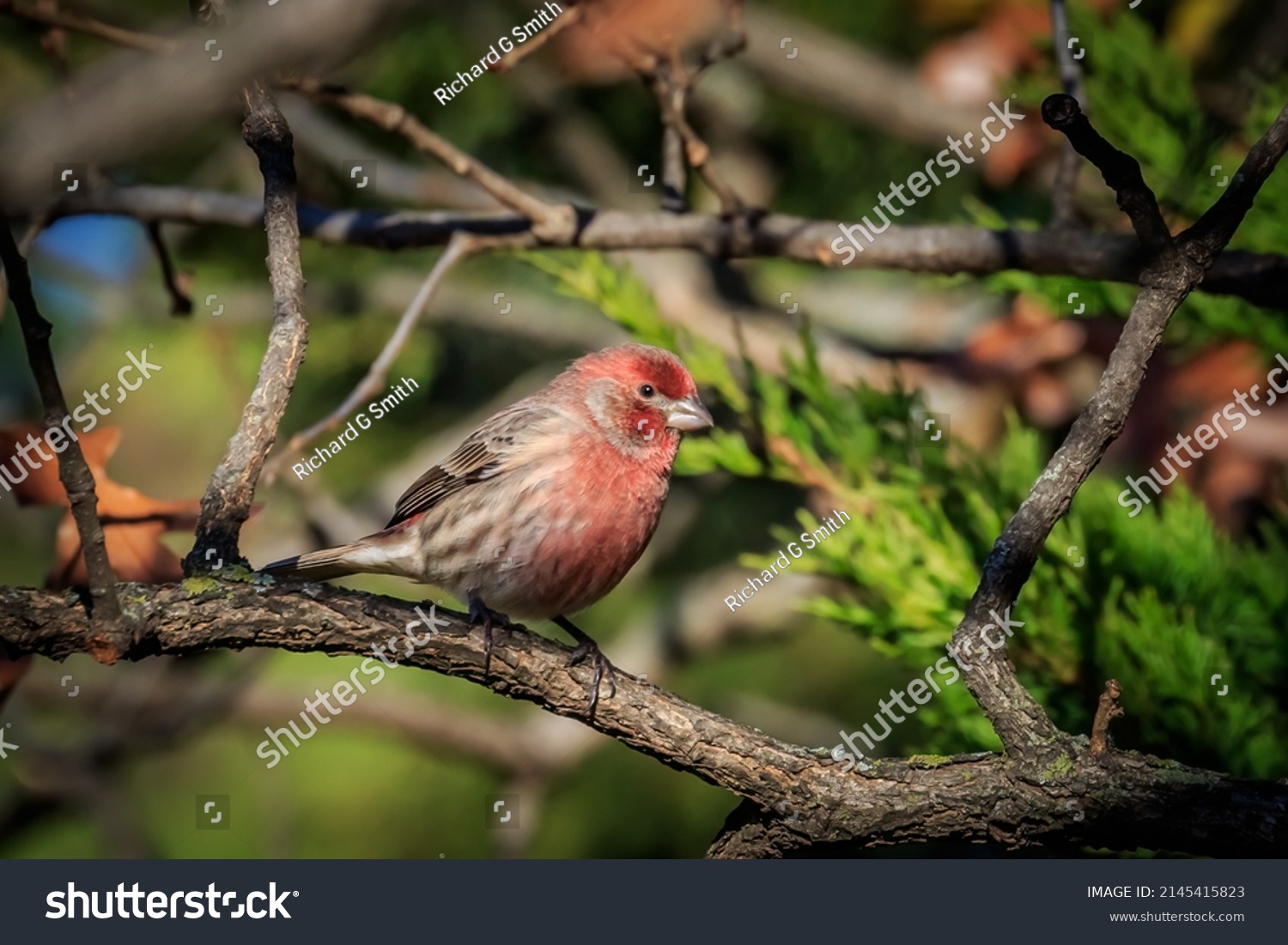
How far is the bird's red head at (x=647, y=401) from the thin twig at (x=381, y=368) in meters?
0.83

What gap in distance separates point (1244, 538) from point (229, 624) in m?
3.94

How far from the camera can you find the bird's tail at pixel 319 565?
4715 millimetres

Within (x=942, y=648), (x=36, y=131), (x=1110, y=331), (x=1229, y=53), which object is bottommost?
(x=942, y=648)

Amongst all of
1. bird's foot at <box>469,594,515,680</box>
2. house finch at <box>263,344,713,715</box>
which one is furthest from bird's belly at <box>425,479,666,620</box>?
bird's foot at <box>469,594,515,680</box>

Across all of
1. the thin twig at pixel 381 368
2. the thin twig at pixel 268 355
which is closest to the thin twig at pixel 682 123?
the thin twig at pixel 381 368

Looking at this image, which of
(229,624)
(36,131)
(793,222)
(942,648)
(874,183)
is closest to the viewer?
(36,131)

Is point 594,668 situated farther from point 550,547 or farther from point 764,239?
point 764,239

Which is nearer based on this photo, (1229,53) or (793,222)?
(793,222)

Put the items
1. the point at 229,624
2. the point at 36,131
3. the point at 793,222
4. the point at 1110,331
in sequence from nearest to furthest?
the point at 36,131 → the point at 229,624 → the point at 793,222 → the point at 1110,331

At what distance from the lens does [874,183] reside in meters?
7.20

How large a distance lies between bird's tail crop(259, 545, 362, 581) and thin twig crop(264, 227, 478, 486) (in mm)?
626

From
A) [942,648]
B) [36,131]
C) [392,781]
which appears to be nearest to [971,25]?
[942,648]

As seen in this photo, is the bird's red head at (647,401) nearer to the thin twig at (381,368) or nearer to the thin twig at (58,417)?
the thin twig at (381,368)

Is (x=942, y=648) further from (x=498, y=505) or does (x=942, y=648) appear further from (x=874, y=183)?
(x=874, y=183)
